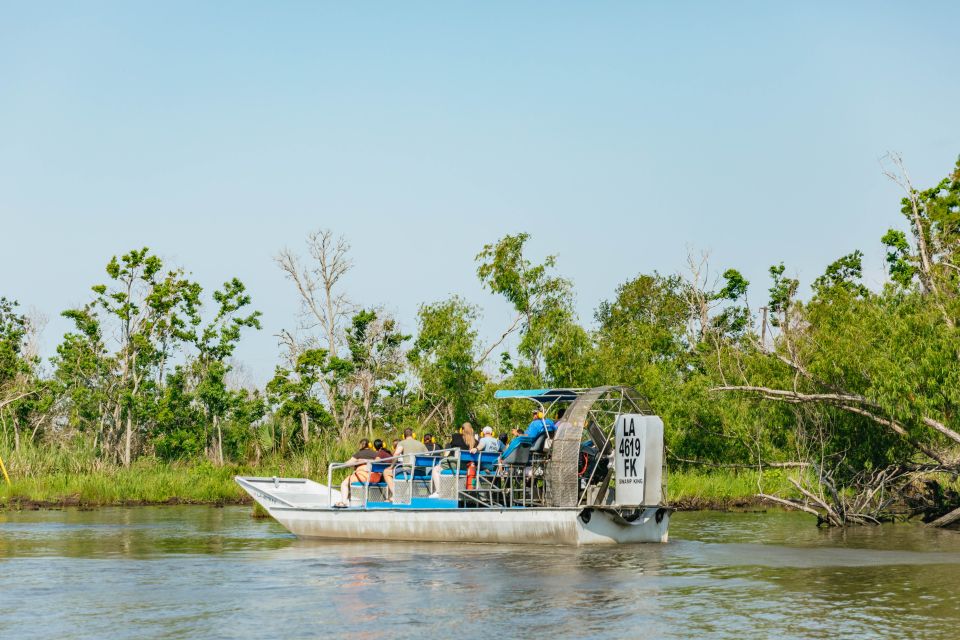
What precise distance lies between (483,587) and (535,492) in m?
5.64

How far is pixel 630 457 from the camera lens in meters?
19.7

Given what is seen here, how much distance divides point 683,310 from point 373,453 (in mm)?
34910

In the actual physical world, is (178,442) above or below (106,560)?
above

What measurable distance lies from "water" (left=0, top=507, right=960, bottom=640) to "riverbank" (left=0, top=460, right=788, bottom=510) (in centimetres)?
904

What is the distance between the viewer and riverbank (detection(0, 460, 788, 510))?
32.8 metres

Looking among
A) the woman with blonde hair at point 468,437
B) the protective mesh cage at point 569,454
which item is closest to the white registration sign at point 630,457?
the protective mesh cage at point 569,454

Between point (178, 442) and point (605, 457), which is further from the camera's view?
point (178, 442)

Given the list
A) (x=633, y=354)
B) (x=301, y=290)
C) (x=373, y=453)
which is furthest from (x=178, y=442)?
(x=373, y=453)

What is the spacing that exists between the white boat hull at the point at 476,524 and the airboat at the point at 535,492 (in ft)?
0.06

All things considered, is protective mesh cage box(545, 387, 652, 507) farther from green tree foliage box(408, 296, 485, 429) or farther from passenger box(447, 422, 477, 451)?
green tree foliage box(408, 296, 485, 429)

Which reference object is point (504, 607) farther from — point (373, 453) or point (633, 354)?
point (633, 354)

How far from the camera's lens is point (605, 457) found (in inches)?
803

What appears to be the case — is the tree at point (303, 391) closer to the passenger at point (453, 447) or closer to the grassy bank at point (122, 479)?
the grassy bank at point (122, 479)

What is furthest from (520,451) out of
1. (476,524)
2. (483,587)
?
(483,587)
